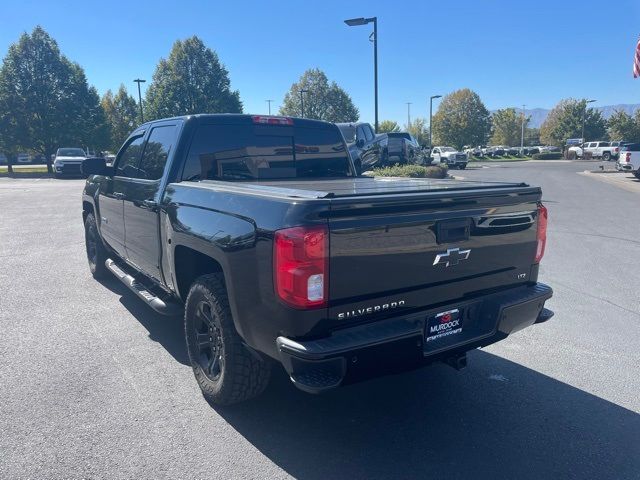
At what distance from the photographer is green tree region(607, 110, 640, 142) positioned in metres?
66.3

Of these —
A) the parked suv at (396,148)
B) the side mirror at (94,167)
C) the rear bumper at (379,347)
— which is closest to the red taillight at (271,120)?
the side mirror at (94,167)

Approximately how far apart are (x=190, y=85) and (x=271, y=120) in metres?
51.5

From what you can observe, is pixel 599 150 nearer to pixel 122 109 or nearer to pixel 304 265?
pixel 122 109

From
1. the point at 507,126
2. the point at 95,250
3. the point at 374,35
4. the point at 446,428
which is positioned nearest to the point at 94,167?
the point at 95,250

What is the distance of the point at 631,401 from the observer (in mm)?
3648

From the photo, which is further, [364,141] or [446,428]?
[364,141]

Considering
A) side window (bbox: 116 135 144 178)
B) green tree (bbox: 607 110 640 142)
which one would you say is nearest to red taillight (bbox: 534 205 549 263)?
side window (bbox: 116 135 144 178)

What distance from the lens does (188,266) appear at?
398cm

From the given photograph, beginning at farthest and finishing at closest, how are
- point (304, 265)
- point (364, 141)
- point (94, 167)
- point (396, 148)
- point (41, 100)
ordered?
point (41, 100), point (396, 148), point (364, 141), point (94, 167), point (304, 265)

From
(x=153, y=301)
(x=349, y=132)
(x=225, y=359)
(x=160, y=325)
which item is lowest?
(x=160, y=325)

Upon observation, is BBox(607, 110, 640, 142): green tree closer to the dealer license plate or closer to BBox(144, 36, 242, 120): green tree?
BBox(144, 36, 242, 120): green tree

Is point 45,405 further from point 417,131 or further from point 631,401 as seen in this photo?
point 417,131

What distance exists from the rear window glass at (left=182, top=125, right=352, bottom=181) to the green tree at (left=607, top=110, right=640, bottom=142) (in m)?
72.6

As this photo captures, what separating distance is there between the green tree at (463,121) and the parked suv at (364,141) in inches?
1970
